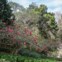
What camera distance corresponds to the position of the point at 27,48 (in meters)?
29.4

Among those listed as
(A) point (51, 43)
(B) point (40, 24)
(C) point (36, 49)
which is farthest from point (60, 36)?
(C) point (36, 49)

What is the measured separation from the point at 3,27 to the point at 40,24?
65.3ft

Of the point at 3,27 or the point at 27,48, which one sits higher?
the point at 3,27

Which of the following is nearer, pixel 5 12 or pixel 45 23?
pixel 5 12

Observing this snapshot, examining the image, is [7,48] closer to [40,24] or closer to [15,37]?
[15,37]

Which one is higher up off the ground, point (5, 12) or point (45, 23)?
point (5, 12)

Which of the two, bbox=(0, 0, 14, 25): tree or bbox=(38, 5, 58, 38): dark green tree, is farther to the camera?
bbox=(38, 5, 58, 38): dark green tree

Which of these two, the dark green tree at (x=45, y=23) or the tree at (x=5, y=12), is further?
the dark green tree at (x=45, y=23)

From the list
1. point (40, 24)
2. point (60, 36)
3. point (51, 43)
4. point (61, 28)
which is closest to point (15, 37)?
point (51, 43)

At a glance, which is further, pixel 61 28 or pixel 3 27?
pixel 61 28

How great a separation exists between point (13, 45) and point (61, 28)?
2666 centimetres

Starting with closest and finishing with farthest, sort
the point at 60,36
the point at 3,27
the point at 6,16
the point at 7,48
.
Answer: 1. the point at 3,27
2. the point at 7,48
3. the point at 6,16
4. the point at 60,36

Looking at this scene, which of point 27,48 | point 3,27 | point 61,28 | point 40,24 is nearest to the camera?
point 3,27

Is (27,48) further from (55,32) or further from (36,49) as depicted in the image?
(55,32)
